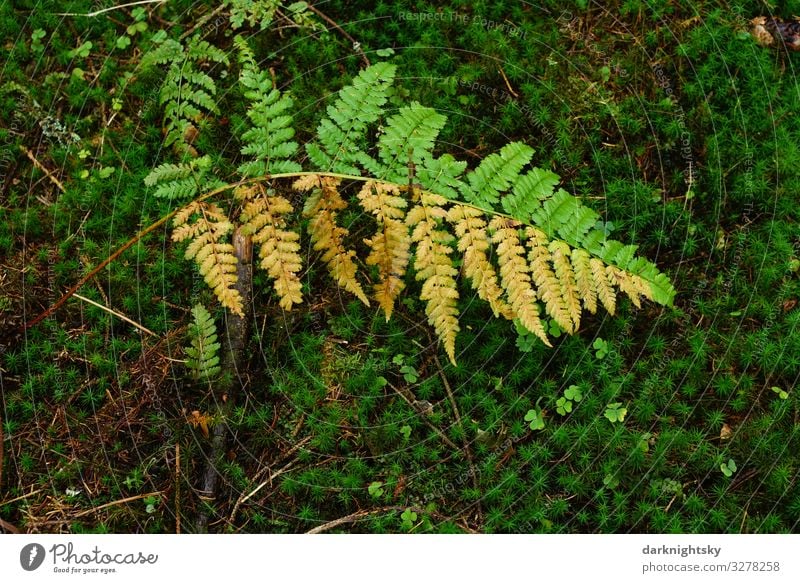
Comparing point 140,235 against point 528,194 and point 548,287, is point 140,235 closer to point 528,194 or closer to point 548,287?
point 528,194

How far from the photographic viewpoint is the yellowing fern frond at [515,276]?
3564 millimetres

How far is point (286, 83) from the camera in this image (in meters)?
4.62

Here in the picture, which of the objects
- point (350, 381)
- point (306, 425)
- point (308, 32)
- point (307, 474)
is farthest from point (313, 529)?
point (308, 32)

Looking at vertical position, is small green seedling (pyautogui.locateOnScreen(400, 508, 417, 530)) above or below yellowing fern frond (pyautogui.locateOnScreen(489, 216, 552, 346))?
below

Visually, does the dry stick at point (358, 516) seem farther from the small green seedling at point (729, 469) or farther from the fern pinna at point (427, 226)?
the small green seedling at point (729, 469)

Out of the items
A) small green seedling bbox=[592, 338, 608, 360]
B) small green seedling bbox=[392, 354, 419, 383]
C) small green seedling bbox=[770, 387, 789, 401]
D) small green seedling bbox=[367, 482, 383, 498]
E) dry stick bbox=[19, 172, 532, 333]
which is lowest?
small green seedling bbox=[367, 482, 383, 498]

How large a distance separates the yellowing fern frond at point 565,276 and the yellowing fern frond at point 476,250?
339 millimetres

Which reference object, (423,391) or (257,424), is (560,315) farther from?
(257,424)

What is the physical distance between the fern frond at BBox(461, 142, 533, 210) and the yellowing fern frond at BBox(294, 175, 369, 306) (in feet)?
2.56

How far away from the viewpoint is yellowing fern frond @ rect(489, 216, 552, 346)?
3.56 metres

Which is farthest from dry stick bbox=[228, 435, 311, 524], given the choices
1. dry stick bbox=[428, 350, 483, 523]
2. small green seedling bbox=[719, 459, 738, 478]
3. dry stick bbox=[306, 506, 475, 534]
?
small green seedling bbox=[719, 459, 738, 478]

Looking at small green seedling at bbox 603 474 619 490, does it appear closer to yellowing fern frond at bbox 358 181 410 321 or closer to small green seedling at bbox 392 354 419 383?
small green seedling at bbox 392 354 419 383

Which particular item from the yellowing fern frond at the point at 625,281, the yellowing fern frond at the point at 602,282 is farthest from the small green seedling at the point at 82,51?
the yellowing fern frond at the point at 625,281

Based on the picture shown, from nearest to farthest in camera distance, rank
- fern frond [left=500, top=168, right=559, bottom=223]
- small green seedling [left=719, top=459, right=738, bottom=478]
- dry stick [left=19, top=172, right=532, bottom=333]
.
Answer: fern frond [left=500, top=168, right=559, bottom=223] < dry stick [left=19, top=172, right=532, bottom=333] < small green seedling [left=719, top=459, right=738, bottom=478]
